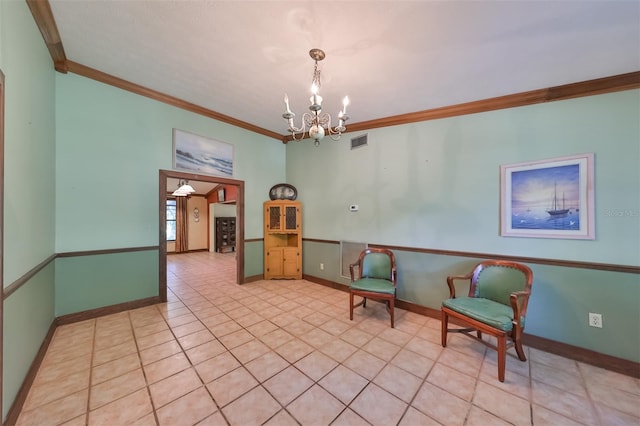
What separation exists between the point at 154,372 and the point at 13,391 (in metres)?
0.75

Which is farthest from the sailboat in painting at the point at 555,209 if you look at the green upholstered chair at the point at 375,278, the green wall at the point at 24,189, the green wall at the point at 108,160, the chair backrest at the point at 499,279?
the green wall at the point at 108,160

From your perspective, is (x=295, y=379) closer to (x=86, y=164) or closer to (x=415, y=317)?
(x=415, y=317)

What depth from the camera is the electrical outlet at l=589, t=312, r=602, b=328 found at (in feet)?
6.88

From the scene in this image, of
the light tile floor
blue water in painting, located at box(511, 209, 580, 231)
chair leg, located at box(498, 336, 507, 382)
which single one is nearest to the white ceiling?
blue water in painting, located at box(511, 209, 580, 231)

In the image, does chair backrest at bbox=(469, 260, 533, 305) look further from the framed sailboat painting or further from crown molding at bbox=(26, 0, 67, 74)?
crown molding at bbox=(26, 0, 67, 74)

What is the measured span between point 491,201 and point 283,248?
349cm

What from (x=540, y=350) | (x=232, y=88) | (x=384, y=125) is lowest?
(x=540, y=350)

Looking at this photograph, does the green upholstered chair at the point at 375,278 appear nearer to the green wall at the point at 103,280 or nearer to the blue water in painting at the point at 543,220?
the blue water in painting at the point at 543,220

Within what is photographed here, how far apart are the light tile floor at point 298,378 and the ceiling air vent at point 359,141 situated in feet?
8.86

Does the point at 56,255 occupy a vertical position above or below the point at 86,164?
below

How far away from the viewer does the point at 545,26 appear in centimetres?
175

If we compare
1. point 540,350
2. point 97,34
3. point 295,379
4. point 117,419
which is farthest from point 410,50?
point 117,419

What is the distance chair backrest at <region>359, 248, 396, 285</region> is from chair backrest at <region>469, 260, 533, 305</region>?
97 cm

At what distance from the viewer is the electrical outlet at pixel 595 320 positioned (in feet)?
6.88
